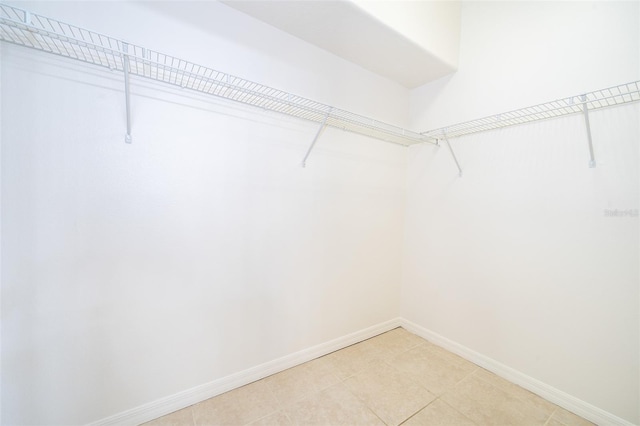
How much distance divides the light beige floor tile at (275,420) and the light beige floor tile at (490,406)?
943 mm

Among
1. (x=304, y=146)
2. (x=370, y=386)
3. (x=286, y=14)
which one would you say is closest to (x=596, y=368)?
(x=370, y=386)

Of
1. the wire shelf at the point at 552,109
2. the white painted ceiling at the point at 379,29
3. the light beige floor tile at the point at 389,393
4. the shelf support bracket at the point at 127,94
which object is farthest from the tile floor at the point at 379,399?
the white painted ceiling at the point at 379,29

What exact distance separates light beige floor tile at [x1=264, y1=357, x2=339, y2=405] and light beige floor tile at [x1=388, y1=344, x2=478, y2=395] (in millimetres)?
501

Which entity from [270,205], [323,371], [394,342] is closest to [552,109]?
[270,205]

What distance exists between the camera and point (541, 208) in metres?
1.55

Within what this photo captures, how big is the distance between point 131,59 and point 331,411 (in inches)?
82.0

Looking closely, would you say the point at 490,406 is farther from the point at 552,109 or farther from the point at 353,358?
the point at 552,109

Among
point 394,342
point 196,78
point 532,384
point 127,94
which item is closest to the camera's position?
point 127,94

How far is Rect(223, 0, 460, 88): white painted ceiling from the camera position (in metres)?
1.42

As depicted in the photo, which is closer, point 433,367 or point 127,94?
point 127,94

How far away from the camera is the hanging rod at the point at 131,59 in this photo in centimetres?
91

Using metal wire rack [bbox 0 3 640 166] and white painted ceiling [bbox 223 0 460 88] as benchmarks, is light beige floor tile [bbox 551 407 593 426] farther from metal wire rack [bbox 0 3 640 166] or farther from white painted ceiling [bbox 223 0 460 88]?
white painted ceiling [bbox 223 0 460 88]

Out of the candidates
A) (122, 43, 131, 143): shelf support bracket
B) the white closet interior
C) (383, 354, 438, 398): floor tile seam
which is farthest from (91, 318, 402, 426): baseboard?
(122, 43, 131, 143): shelf support bracket

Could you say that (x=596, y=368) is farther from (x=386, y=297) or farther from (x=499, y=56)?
(x=499, y=56)
